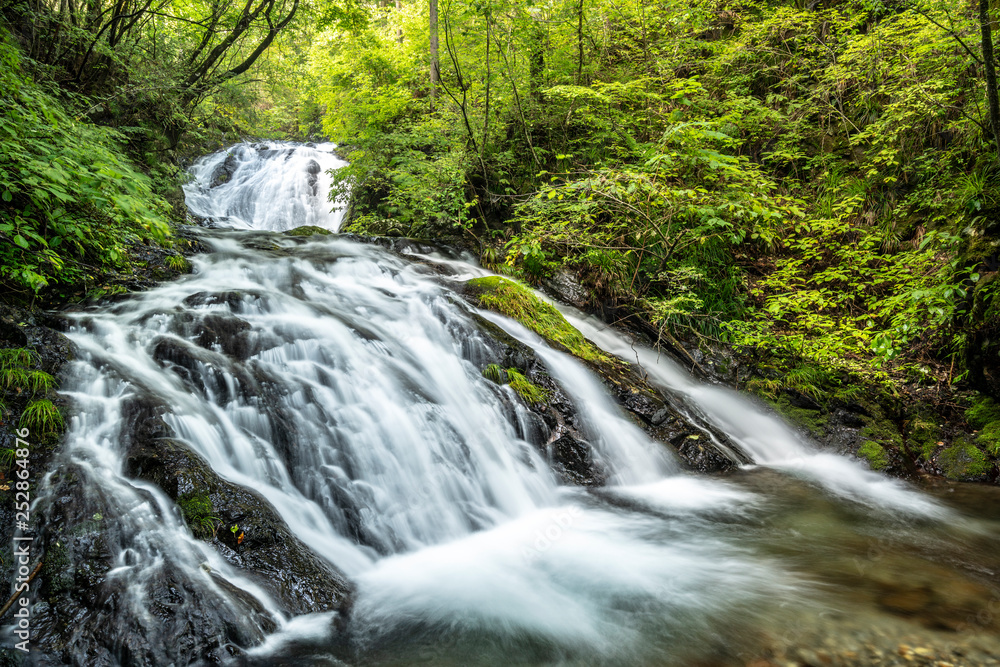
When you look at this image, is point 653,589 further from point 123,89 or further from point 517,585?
point 123,89

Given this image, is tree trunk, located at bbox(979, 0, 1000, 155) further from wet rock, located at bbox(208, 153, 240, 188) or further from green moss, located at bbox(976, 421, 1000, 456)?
wet rock, located at bbox(208, 153, 240, 188)

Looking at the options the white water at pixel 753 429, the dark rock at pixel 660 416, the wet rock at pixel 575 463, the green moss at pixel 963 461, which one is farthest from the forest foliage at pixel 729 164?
the wet rock at pixel 575 463

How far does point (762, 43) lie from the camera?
869cm

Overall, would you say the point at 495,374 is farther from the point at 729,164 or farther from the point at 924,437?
the point at 924,437

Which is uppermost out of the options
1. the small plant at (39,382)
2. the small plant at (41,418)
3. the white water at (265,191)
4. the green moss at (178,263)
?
the white water at (265,191)

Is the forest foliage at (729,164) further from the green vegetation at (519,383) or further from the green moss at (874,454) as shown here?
the green vegetation at (519,383)

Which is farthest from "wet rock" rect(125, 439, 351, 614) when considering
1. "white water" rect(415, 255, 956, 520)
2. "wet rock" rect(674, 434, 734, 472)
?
"wet rock" rect(674, 434, 734, 472)

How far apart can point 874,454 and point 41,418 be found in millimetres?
7367

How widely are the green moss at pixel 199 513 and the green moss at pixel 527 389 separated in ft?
9.95

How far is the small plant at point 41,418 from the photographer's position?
3.06 metres

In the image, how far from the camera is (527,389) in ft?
17.6

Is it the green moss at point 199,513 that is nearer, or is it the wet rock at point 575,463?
the green moss at point 199,513

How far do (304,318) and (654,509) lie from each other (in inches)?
159

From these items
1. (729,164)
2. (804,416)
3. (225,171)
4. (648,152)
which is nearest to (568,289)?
(648,152)
